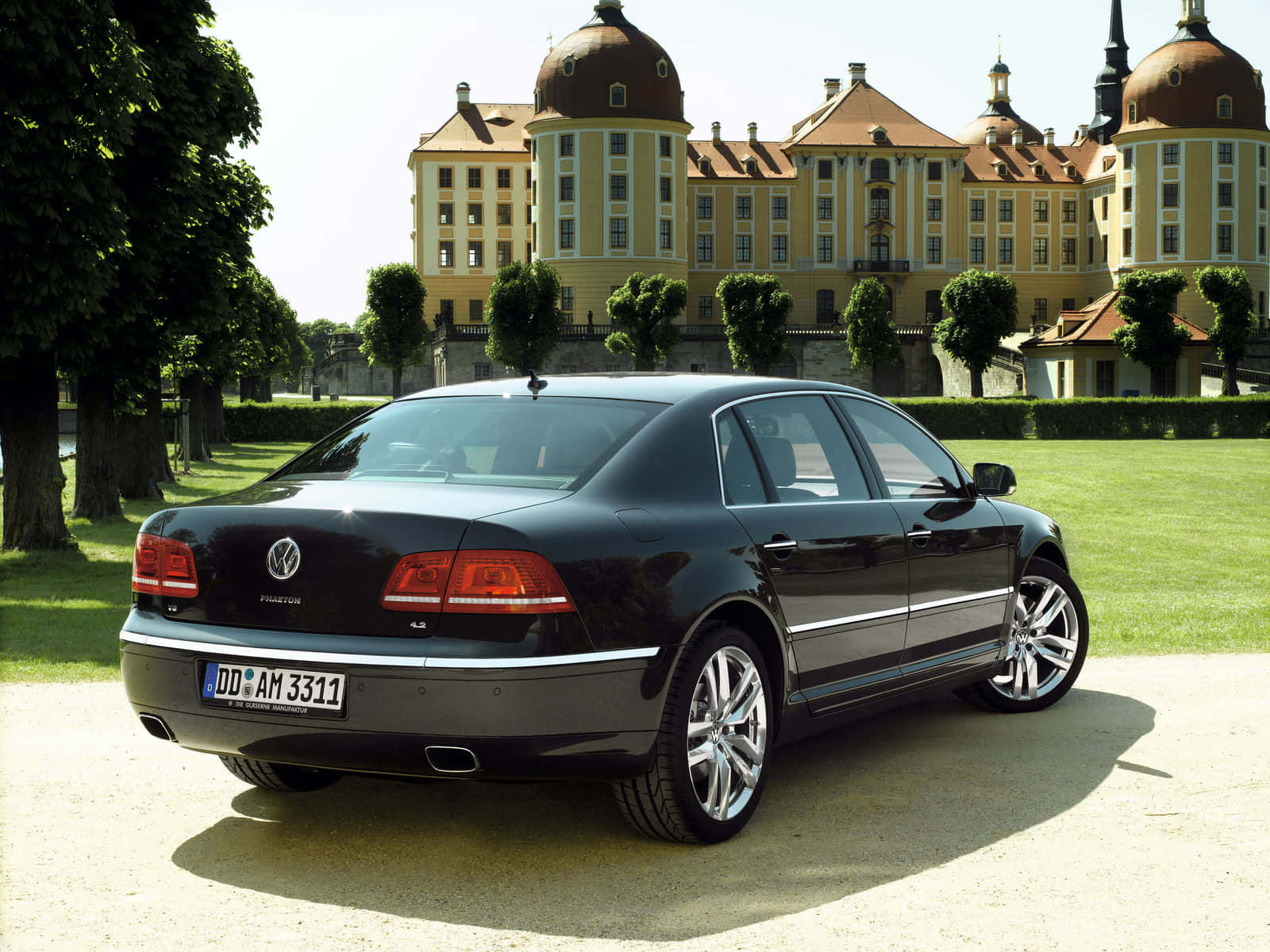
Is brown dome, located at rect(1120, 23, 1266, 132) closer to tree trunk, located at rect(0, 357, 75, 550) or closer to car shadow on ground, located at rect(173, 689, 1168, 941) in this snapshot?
tree trunk, located at rect(0, 357, 75, 550)

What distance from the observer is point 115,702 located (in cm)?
790

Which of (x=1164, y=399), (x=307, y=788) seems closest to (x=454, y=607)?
(x=307, y=788)

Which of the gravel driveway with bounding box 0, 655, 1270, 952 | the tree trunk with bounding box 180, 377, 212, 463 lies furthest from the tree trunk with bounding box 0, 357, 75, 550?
the tree trunk with bounding box 180, 377, 212, 463

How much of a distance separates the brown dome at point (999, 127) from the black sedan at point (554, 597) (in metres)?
119

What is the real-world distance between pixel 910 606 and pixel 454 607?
8.24 feet

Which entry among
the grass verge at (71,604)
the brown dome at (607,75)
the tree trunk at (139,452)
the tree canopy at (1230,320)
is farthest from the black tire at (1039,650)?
the brown dome at (607,75)

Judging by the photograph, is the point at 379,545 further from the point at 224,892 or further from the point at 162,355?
the point at 162,355

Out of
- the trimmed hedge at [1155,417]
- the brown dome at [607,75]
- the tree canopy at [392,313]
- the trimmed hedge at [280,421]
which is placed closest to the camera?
the trimmed hedge at [1155,417]

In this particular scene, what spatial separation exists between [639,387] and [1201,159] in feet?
321

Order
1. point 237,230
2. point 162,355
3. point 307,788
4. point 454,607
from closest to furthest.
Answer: point 454,607, point 307,788, point 162,355, point 237,230

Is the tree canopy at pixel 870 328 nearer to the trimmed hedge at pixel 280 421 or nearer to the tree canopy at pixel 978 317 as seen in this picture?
the tree canopy at pixel 978 317

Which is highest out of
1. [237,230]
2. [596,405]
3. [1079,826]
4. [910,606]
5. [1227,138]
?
[1227,138]

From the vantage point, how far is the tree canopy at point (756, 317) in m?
86.6

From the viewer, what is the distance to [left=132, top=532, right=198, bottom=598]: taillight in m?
5.04
